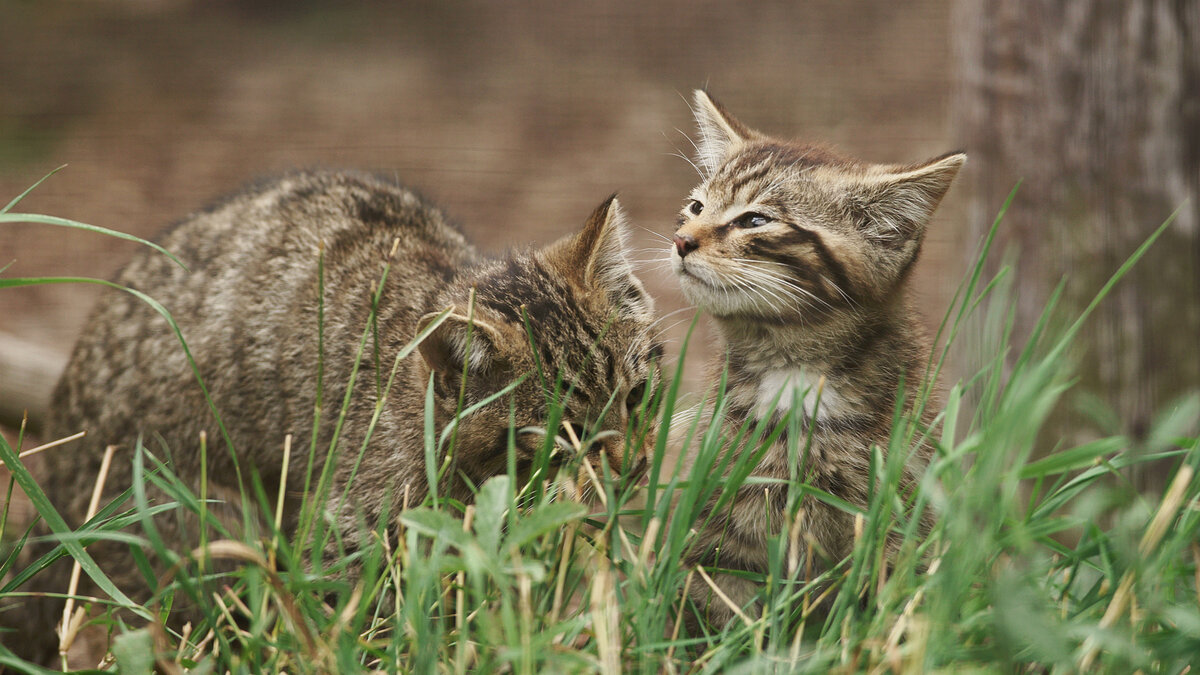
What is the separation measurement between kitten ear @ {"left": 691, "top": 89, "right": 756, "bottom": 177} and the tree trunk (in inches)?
61.0

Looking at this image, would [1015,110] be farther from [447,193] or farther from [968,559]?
[447,193]

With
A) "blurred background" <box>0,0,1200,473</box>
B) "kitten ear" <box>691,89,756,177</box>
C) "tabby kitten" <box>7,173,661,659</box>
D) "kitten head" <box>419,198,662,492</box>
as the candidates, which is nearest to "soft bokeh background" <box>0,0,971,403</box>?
"blurred background" <box>0,0,1200,473</box>

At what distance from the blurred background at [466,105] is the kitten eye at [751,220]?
1.98 m

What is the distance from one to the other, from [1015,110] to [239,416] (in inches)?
132

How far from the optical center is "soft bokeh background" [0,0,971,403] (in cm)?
945

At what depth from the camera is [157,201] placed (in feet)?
30.7

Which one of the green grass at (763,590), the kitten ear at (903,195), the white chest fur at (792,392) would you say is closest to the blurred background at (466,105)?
the kitten ear at (903,195)

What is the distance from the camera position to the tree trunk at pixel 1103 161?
418cm

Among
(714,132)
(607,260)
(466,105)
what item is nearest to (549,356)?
(607,260)

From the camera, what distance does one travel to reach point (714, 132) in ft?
11.4

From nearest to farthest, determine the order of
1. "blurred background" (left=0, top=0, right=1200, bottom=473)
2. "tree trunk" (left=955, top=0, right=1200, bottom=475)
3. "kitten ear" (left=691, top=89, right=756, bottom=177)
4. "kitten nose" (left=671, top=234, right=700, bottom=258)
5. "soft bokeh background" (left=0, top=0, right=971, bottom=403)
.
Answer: "kitten nose" (left=671, top=234, right=700, bottom=258)
"kitten ear" (left=691, top=89, right=756, bottom=177)
"tree trunk" (left=955, top=0, right=1200, bottom=475)
"blurred background" (left=0, top=0, right=1200, bottom=473)
"soft bokeh background" (left=0, top=0, right=971, bottom=403)

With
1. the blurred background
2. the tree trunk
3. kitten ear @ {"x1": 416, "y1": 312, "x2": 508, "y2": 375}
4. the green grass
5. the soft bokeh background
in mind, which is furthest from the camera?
the soft bokeh background

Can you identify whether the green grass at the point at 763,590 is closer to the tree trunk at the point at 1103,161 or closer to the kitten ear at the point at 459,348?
the kitten ear at the point at 459,348

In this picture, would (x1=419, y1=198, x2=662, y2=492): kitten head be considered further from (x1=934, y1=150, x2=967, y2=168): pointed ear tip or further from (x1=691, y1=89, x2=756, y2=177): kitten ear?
(x1=934, y1=150, x2=967, y2=168): pointed ear tip
